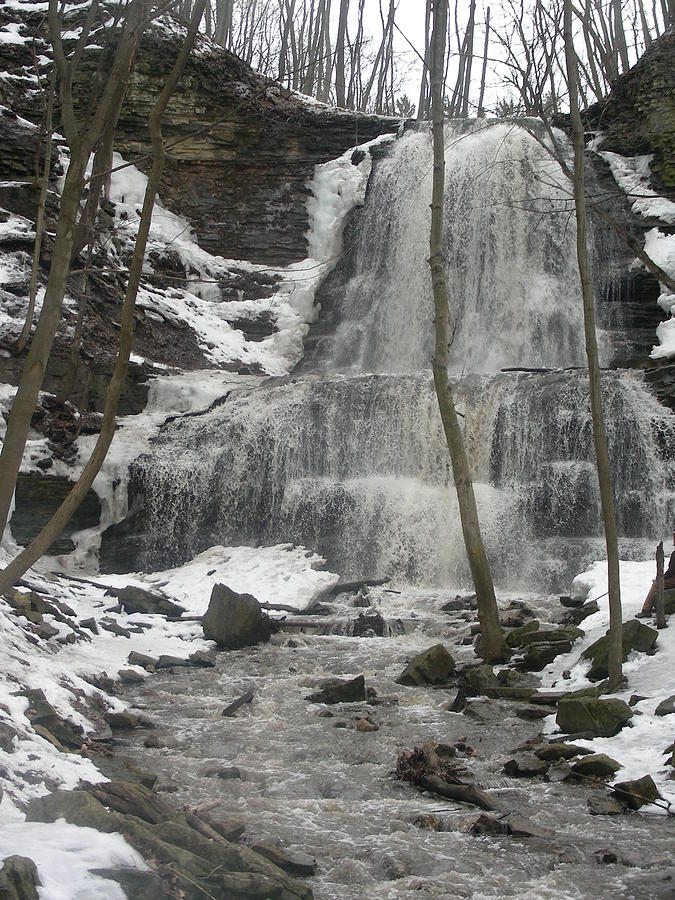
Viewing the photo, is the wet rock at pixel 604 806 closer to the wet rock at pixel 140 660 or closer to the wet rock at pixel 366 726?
the wet rock at pixel 366 726

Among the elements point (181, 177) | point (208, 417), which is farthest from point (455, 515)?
point (181, 177)

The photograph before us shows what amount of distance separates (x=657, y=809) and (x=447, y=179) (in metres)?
18.9

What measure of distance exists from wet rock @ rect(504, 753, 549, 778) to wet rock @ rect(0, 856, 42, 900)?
358cm

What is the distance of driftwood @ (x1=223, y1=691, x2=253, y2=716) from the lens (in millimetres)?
7176

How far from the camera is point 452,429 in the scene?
8.84 meters

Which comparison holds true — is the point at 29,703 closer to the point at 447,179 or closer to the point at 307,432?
the point at 307,432

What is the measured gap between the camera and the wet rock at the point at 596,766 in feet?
17.7

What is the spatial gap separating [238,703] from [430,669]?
1.89 metres

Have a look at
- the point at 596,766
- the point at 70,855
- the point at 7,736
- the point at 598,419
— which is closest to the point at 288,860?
the point at 70,855

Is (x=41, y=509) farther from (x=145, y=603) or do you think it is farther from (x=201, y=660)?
(x=201, y=660)

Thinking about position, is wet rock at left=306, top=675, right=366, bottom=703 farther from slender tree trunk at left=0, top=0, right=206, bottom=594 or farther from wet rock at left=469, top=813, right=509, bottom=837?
slender tree trunk at left=0, top=0, right=206, bottom=594

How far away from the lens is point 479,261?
20281 millimetres

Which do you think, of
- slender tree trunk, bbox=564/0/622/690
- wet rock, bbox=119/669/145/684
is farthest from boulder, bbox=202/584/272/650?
slender tree trunk, bbox=564/0/622/690

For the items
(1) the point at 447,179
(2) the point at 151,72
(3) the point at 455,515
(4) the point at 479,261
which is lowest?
(3) the point at 455,515
